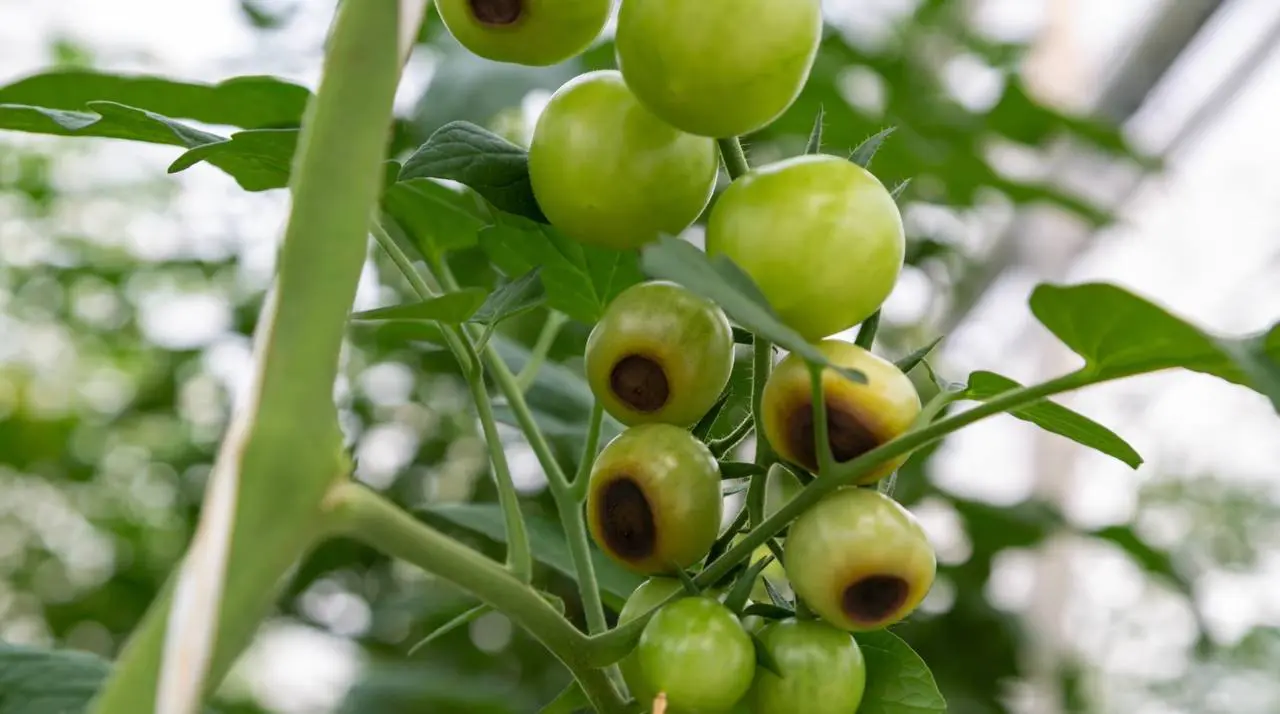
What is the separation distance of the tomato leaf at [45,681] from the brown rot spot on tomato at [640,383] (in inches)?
7.8

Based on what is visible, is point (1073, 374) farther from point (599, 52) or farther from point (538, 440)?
point (599, 52)

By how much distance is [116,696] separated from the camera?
15 centimetres

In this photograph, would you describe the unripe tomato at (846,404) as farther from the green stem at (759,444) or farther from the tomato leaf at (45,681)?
the tomato leaf at (45,681)

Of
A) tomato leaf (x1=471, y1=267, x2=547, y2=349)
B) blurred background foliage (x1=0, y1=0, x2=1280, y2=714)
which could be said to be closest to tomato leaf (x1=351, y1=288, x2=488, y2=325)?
tomato leaf (x1=471, y1=267, x2=547, y2=349)

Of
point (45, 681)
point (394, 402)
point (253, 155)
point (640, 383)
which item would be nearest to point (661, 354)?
point (640, 383)

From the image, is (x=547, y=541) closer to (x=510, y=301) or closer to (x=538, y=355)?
(x=538, y=355)

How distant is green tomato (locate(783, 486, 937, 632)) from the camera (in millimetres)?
236

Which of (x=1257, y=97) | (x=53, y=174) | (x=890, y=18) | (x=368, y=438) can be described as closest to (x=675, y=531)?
(x=368, y=438)

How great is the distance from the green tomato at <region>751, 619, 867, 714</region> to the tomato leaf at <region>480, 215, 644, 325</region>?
129 millimetres

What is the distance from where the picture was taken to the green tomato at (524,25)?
0.26 metres

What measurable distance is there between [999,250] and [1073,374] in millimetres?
1634

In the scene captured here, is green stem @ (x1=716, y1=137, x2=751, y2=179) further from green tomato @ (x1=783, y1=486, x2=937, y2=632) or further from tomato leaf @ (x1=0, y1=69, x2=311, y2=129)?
tomato leaf @ (x1=0, y1=69, x2=311, y2=129)

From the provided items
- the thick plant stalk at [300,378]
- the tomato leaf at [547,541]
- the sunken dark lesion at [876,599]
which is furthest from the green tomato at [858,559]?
the tomato leaf at [547,541]

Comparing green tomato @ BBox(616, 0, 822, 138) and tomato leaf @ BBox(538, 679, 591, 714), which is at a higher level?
green tomato @ BBox(616, 0, 822, 138)
